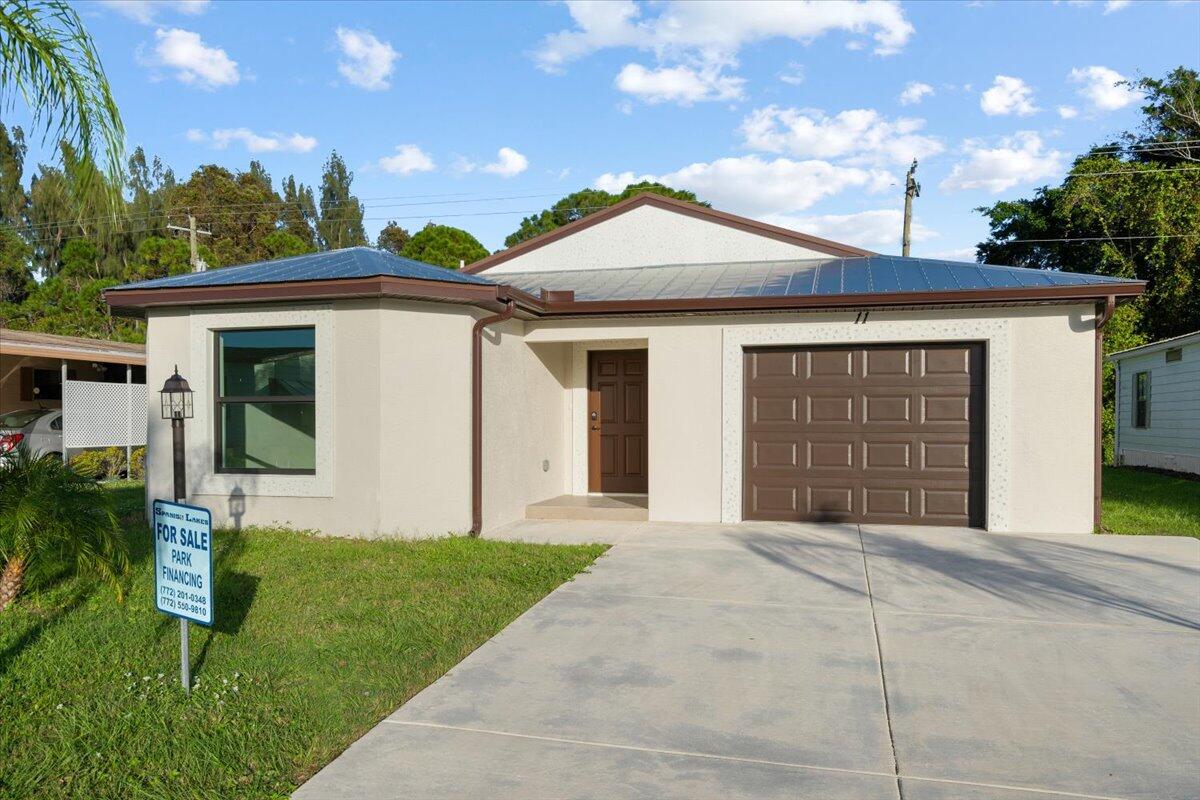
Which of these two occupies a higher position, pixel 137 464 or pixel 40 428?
pixel 40 428

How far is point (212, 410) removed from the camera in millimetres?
9227

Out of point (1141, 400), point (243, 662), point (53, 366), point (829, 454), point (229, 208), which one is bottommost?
point (243, 662)

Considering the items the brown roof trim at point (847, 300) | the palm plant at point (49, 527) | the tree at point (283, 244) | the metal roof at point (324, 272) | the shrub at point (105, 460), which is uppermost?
the tree at point (283, 244)

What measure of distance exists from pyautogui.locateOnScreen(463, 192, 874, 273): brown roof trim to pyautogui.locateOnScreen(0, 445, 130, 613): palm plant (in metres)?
8.08

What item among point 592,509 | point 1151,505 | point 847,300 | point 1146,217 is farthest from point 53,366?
point 1146,217

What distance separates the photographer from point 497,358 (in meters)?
9.80

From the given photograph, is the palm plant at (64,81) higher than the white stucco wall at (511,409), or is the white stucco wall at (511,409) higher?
the palm plant at (64,81)

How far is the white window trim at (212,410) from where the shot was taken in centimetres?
884

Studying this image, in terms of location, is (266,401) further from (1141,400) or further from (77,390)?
(1141,400)

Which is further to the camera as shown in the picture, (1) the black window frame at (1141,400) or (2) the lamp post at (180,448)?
(1) the black window frame at (1141,400)

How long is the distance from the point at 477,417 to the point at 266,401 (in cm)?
240

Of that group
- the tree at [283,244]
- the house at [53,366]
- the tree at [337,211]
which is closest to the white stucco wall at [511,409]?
the house at [53,366]

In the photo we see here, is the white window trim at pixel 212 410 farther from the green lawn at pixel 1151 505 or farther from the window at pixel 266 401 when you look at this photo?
the green lawn at pixel 1151 505

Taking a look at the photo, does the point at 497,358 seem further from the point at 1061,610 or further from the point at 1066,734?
the point at 1066,734
